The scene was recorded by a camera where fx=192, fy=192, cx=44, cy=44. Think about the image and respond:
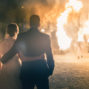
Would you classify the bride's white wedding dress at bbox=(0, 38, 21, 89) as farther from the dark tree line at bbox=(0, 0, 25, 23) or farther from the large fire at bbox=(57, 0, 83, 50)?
the large fire at bbox=(57, 0, 83, 50)

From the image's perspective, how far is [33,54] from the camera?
2953mm

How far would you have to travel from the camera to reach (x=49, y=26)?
84.0 ft

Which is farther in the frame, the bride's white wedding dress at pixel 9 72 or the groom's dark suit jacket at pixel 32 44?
the bride's white wedding dress at pixel 9 72

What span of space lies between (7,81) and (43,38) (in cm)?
119

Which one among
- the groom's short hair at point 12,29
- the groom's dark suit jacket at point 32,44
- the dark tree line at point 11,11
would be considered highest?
the dark tree line at point 11,11

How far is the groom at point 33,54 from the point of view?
296 centimetres

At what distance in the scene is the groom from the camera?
2959 mm

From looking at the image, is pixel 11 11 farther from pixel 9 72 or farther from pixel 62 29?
pixel 9 72

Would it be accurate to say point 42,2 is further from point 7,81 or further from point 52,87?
point 7,81

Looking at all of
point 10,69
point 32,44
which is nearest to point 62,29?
point 10,69

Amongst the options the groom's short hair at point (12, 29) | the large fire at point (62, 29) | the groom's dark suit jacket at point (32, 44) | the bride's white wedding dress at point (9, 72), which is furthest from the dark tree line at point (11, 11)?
the groom's dark suit jacket at point (32, 44)

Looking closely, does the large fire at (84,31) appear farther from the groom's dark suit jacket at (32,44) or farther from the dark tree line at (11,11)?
the groom's dark suit jacket at (32,44)

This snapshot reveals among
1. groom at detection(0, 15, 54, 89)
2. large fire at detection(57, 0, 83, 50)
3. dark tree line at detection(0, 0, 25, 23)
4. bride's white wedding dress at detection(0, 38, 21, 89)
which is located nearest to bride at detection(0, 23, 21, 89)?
bride's white wedding dress at detection(0, 38, 21, 89)

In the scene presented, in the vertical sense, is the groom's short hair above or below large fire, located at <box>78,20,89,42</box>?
above
